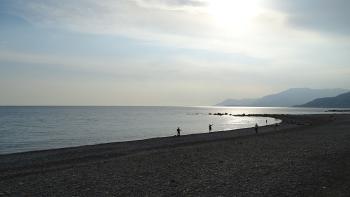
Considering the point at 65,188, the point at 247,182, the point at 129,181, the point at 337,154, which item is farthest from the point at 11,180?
the point at 337,154

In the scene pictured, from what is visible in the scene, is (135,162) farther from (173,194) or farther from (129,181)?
(173,194)

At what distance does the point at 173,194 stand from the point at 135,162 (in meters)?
10.8

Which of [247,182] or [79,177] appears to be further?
[79,177]

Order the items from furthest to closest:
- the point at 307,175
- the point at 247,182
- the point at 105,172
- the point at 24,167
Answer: the point at 24,167
the point at 105,172
the point at 307,175
the point at 247,182

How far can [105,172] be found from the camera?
2162cm

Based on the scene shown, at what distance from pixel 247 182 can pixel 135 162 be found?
10562 mm

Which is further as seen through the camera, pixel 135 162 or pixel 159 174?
pixel 135 162

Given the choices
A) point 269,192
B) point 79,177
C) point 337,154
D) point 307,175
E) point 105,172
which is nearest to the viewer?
point 269,192

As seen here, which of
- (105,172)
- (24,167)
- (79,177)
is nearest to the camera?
(79,177)

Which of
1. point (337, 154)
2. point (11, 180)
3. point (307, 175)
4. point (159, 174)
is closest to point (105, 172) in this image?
point (159, 174)

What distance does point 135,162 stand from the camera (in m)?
25.8

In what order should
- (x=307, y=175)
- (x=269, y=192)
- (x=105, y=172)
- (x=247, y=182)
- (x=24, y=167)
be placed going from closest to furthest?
(x=269, y=192) < (x=247, y=182) < (x=307, y=175) < (x=105, y=172) < (x=24, y=167)

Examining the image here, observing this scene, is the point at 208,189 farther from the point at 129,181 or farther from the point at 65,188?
the point at 65,188

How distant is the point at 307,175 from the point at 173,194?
726 centimetres
